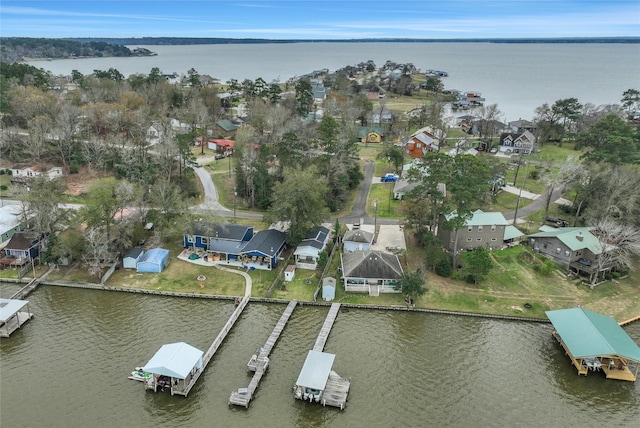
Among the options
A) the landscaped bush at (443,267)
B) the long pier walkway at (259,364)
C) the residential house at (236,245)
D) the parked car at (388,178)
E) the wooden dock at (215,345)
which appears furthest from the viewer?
the parked car at (388,178)

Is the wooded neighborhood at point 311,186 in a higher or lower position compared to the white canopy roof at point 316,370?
higher

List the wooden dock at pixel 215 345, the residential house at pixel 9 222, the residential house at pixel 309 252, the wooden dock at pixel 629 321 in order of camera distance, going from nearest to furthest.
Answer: the wooden dock at pixel 215 345, the wooden dock at pixel 629 321, the residential house at pixel 309 252, the residential house at pixel 9 222

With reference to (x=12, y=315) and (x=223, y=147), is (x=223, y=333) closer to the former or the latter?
(x=12, y=315)

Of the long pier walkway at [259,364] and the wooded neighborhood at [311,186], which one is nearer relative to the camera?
the long pier walkway at [259,364]

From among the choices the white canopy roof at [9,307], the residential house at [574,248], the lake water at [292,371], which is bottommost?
the lake water at [292,371]

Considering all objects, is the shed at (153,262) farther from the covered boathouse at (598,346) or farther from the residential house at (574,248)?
the residential house at (574,248)

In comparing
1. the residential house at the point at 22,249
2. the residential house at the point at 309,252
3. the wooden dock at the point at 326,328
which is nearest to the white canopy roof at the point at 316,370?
the wooden dock at the point at 326,328
